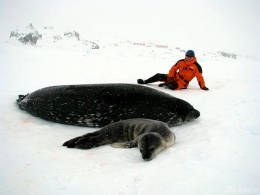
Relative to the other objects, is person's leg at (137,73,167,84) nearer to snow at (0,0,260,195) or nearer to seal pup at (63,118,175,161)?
snow at (0,0,260,195)

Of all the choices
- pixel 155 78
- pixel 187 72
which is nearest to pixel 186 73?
pixel 187 72

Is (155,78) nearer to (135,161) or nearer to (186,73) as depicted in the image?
(186,73)

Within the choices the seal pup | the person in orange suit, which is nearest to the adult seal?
the seal pup

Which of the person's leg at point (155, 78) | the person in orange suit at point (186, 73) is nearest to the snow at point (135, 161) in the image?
the person in orange suit at point (186, 73)

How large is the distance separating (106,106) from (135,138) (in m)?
0.79

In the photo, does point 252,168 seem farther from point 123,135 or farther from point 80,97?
point 80,97

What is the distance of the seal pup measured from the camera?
2145mm

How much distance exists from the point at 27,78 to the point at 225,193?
484 centimetres

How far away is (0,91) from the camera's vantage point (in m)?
4.14

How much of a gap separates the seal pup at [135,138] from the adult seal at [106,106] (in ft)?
1.24

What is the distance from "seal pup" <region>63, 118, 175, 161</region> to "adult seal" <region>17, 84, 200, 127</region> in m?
0.38

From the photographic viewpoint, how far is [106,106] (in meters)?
3.07

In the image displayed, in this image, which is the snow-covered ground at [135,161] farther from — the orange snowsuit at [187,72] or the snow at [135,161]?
the orange snowsuit at [187,72]

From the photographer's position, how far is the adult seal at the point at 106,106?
119 inches
